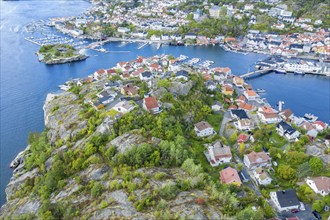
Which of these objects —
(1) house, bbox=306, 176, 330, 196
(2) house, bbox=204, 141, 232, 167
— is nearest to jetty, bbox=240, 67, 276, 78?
(2) house, bbox=204, 141, 232, 167

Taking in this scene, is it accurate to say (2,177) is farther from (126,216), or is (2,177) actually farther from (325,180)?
(325,180)

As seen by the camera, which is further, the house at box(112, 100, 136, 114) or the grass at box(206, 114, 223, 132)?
the grass at box(206, 114, 223, 132)

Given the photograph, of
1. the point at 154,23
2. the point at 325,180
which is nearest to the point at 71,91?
the point at 325,180

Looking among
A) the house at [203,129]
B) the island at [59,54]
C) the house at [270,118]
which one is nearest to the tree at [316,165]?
the house at [270,118]

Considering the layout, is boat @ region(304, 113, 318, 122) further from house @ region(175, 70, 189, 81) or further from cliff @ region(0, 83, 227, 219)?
cliff @ region(0, 83, 227, 219)

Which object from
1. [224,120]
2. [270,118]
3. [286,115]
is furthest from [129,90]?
[286,115]

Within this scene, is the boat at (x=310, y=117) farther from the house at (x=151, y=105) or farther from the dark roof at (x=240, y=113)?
the house at (x=151, y=105)
